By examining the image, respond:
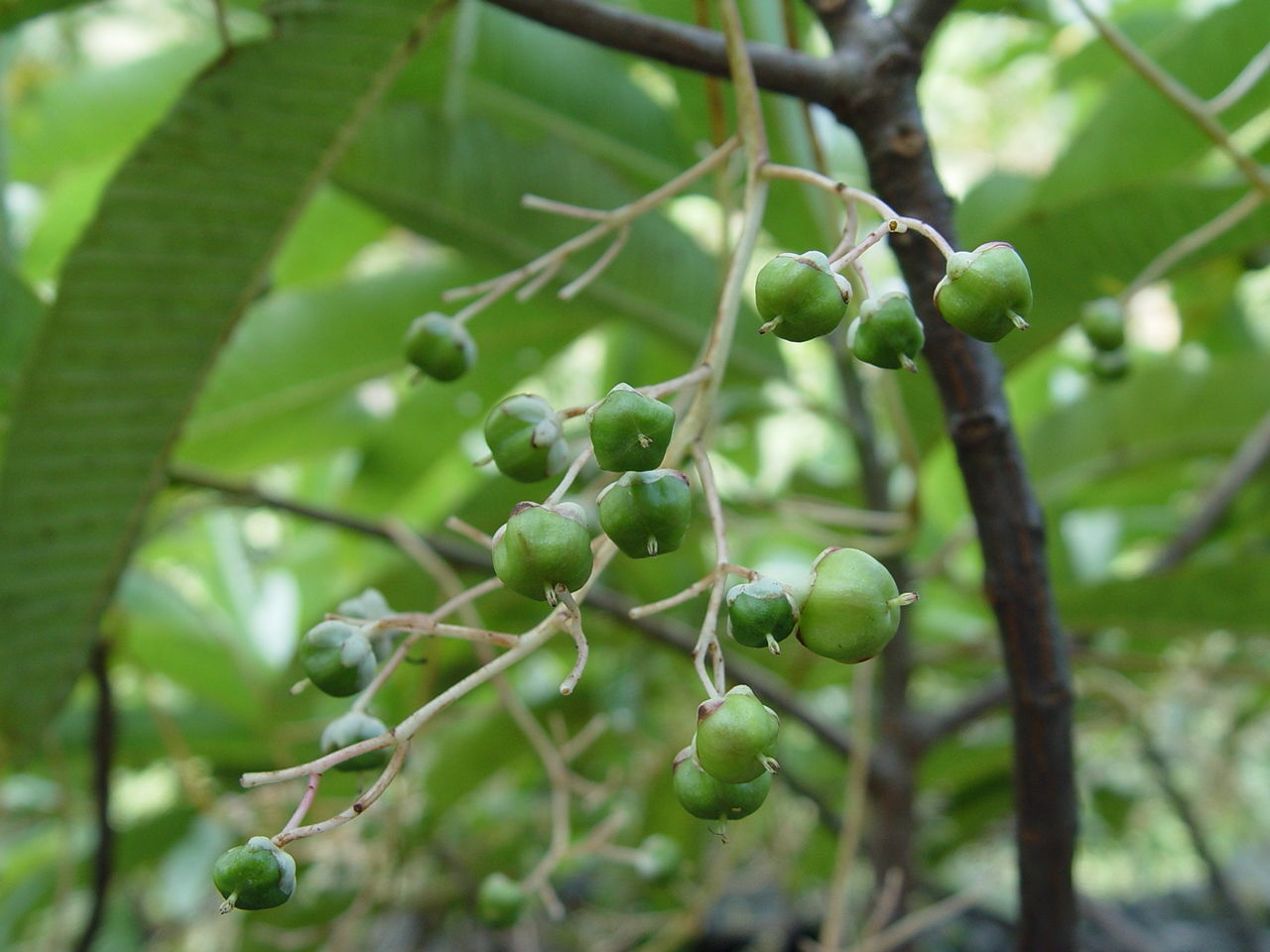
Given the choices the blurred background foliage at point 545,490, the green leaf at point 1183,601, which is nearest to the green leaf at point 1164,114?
the blurred background foliage at point 545,490

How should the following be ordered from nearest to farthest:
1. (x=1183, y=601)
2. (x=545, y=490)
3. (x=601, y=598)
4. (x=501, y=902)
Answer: (x=501, y=902) → (x=601, y=598) → (x=1183, y=601) → (x=545, y=490)

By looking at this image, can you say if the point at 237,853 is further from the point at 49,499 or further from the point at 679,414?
the point at 49,499

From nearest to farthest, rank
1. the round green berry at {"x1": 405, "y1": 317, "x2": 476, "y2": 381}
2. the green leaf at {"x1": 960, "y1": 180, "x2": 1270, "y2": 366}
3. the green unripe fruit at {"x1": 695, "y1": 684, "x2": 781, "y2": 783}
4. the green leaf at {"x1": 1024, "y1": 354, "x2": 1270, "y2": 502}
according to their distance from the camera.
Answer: the green unripe fruit at {"x1": 695, "y1": 684, "x2": 781, "y2": 783} → the round green berry at {"x1": 405, "y1": 317, "x2": 476, "y2": 381} → the green leaf at {"x1": 960, "y1": 180, "x2": 1270, "y2": 366} → the green leaf at {"x1": 1024, "y1": 354, "x2": 1270, "y2": 502}

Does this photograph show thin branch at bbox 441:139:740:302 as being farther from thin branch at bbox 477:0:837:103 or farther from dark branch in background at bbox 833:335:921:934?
dark branch in background at bbox 833:335:921:934

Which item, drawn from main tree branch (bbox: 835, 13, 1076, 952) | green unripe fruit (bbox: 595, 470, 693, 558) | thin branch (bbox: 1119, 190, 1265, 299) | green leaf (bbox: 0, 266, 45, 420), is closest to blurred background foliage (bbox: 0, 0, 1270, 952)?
green leaf (bbox: 0, 266, 45, 420)

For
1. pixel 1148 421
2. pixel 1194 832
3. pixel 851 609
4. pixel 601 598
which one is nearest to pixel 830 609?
pixel 851 609

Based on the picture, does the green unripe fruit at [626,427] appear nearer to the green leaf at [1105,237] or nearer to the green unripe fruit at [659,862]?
the green unripe fruit at [659,862]

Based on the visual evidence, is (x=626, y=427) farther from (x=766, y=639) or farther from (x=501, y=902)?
(x=501, y=902)
